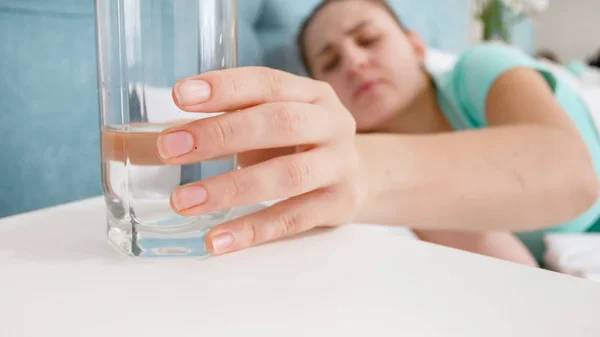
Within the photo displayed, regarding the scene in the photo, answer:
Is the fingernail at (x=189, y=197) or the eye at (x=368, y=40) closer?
the fingernail at (x=189, y=197)

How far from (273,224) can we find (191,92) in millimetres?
125

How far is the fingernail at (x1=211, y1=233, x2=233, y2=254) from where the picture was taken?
13.2 inches

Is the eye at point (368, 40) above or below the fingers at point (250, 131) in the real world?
above

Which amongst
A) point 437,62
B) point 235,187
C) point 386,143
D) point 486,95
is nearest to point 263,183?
point 235,187

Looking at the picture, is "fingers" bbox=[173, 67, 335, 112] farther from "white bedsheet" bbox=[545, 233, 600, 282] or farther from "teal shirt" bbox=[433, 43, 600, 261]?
"teal shirt" bbox=[433, 43, 600, 261]

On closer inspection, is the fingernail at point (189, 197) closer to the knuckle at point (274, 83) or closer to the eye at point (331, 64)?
the knuckle at point (274, 83)

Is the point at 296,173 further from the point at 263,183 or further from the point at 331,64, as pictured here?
the point at 331,64

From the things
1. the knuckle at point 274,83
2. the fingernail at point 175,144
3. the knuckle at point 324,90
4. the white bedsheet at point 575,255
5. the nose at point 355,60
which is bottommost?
the white bedsheet at point 575,255

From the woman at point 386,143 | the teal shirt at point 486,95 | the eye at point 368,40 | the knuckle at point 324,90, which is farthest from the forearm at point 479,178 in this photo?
the eye at point 368,40

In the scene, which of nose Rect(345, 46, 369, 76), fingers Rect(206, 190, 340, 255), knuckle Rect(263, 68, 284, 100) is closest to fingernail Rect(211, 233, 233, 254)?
fingers Rect(206, 190, 340, 255)

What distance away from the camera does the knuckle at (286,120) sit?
342 mm

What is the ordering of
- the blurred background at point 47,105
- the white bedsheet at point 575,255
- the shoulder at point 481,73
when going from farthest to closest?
the shoulder at point 481,73 → the white bedsheet at point 575,255 → the blurred background at point 47,105

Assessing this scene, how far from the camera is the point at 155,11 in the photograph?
0.97 ft

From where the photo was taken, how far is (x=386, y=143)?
513 millimetres
